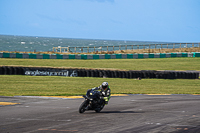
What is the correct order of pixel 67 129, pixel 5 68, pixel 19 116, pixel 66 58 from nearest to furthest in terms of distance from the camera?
pixel 67 129 < pixel 19 116 < pixel 5 68 < pixel 66 58

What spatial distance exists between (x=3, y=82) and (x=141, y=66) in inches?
823

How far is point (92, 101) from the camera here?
12367mm

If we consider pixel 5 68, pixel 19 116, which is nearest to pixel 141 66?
pixel 5 68

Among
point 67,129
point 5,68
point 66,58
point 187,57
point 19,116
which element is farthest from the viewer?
point 187,57

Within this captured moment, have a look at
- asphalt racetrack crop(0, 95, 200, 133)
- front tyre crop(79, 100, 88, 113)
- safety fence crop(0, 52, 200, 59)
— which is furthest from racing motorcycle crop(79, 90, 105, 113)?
safety fence crop(0, 52, 200, 59)

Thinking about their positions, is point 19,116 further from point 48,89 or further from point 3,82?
point 3,82

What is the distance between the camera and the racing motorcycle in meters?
12.2

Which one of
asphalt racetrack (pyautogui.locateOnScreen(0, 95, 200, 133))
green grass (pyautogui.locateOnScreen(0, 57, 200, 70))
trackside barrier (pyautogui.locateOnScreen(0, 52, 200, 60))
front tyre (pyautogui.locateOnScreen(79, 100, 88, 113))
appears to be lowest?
asphalt racetrack (pyautogui.locateOnScreen(0, 95, 200, 133))

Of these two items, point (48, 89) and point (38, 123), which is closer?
point (38, 123)

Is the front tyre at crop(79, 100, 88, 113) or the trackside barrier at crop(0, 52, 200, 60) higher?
the trackside barrier at crop(0, 52, 200, 60)

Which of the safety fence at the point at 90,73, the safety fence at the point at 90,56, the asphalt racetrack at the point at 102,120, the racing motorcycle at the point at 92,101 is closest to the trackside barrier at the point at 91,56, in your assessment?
the safety fence at the point at 90,56

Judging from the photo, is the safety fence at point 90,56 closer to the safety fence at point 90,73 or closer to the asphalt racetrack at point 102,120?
the safety fence at point 90,73

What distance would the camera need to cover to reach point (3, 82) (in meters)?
24.3

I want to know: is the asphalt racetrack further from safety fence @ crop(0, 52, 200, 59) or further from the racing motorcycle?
safety fence @ crop(0, 52, 200, 59)
